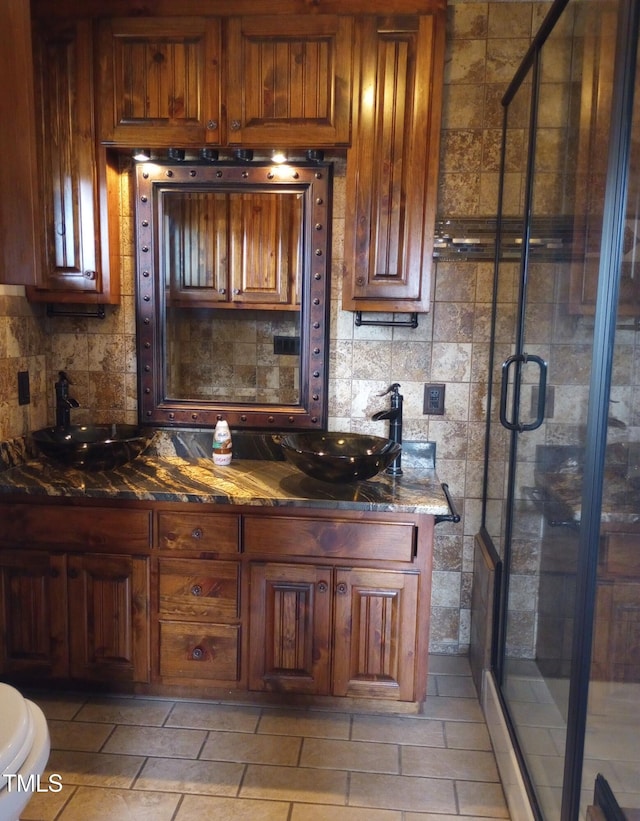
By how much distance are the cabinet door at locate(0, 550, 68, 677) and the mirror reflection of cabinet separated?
3.84 feet

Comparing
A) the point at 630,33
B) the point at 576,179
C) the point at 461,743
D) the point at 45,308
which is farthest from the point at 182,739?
the point at 630,33

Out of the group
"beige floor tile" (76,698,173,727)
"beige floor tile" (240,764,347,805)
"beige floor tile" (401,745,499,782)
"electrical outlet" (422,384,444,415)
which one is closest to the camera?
"beige floor tile" (240,764,347,805)

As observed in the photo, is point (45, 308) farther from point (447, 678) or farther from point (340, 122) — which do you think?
point (447, 678)

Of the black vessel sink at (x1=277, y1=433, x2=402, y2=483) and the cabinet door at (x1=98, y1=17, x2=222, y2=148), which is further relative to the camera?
the cabinet door at (x1=98, y1=17, x2=222, y2=148)

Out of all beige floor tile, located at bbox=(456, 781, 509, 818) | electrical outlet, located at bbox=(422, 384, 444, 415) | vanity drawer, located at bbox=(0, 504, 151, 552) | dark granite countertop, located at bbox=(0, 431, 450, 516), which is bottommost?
beige floor tile, located at bbox=(456, 781, 509, 818)

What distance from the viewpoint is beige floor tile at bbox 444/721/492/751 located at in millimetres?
2072

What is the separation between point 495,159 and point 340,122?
2.07ft

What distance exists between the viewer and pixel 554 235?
1.70 m

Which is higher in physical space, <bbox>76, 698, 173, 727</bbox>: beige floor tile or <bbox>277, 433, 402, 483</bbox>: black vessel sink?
<bbox>277, 433, 402, 483</bbox>: black vessel sink

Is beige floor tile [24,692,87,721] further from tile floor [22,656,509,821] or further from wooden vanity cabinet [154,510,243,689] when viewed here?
wooden vanity cabinet [154,510,243,689]

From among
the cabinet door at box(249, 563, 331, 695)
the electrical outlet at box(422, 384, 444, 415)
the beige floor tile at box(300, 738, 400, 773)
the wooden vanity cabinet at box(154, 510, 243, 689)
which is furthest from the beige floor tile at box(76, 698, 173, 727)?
the electrical outlet at box(422, 384, 444, 415)

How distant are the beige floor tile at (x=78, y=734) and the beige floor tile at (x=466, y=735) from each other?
3.76 ft

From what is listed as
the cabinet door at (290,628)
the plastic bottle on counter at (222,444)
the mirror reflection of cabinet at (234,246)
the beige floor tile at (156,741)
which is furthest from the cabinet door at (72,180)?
the beige floor tile at (156,741)

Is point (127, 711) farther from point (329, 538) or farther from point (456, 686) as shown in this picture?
point (456, 686)
